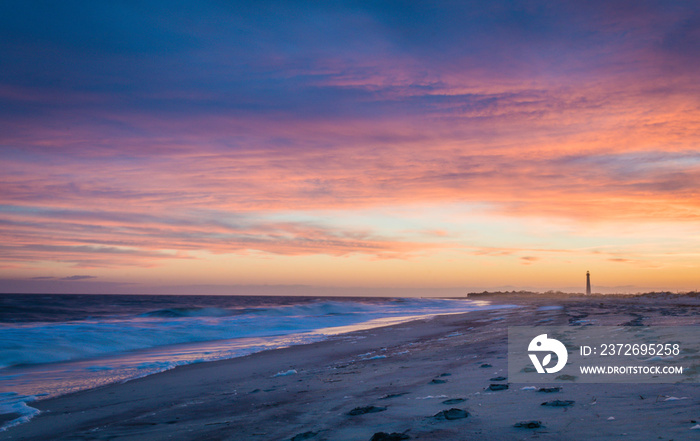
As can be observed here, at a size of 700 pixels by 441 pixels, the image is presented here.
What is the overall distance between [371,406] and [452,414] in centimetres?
108

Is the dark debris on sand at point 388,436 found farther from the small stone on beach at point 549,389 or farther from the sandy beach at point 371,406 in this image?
the small stone on beach at point 549,389

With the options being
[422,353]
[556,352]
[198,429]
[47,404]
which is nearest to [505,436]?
[198,429]

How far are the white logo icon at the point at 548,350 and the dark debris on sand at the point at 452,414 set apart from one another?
2146 mm

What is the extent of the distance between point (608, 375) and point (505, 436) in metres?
2.57

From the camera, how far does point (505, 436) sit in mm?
3463

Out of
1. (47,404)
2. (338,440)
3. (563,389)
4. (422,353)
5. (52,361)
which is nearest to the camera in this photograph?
(338,440)

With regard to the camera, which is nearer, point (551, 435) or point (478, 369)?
point (551, 435)

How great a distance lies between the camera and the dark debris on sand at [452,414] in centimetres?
410

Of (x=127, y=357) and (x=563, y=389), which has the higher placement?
(x=563, y=389)

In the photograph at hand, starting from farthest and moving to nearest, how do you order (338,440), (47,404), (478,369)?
(47,404) → (478,369) → (338,440)

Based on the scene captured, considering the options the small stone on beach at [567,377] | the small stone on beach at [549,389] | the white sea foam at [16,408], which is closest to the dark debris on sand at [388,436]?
the small stone on beach at [549,389]

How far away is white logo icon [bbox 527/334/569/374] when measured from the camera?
6.00m

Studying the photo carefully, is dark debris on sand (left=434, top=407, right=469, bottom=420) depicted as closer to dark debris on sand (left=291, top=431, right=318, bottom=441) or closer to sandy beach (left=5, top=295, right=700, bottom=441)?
sandy beach (left=5, top=295, right=700, bottom=441)

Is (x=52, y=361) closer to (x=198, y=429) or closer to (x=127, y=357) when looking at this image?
(x=127, y=357)
